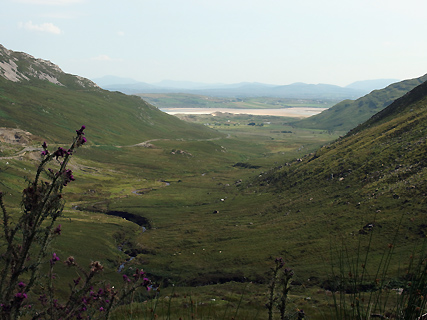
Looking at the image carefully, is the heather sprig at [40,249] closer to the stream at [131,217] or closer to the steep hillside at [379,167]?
the steep hillside at [379,167]

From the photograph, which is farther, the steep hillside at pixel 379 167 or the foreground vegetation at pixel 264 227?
the steep hillside at pixel 379 167

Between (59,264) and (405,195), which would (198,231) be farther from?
(405,195)

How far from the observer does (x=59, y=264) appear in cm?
9744

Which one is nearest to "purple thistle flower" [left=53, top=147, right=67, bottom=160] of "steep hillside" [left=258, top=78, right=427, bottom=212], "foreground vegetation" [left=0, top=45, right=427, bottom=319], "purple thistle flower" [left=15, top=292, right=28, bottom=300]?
"purple thistle flower" [left=15, top=292, right=28, bottom=300]

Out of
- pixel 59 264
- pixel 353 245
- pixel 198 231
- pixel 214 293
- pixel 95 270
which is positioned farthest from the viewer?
pixel 198 231

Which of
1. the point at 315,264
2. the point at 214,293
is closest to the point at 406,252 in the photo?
the point at 315,264

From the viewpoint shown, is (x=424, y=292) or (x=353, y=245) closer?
(x=424, y=292)

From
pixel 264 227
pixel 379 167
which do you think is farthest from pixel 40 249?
pixel 379 167

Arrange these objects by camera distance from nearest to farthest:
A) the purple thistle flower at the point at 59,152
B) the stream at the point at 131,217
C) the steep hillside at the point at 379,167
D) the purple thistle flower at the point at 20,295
Answer: the purple thistle flower at the point at 20,295, the purple thistle flower at the point at 59,152, the steep hillside at the point at 379,167, the stream at the point at 131,217

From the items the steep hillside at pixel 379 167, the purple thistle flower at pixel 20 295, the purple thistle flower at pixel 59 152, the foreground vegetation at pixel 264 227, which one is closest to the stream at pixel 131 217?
the foreground vegetation at pixel 264 227

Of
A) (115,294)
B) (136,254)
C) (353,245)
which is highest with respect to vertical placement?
(115,294)

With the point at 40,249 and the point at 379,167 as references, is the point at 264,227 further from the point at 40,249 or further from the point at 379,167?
the point at 40,249

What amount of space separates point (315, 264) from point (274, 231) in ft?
101

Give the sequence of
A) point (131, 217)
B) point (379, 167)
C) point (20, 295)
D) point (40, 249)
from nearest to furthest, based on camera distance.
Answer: point (20, 295)
point (40, 249)
point (379, 167)
point (131, 217)
